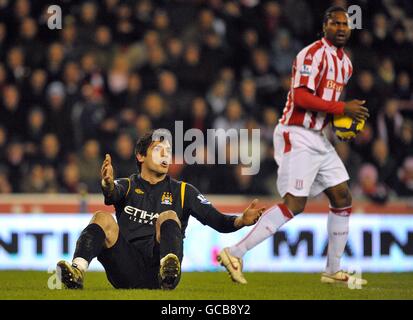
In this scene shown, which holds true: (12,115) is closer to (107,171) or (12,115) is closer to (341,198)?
(341,198)

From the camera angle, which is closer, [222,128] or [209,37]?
[222,128]

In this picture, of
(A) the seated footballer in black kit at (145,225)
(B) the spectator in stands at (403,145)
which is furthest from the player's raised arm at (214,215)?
(B) the spectator in stands at (403,145)

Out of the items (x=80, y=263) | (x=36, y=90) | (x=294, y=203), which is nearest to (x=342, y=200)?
(x=294, y=203)

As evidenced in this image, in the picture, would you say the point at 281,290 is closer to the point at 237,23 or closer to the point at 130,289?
the point at 130,289

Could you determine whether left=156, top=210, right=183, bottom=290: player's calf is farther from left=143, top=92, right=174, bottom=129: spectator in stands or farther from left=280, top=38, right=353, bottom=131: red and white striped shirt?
left=143, top=92, right=174, bottom=129: spectator in stands

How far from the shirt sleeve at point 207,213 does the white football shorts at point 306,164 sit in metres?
1.38

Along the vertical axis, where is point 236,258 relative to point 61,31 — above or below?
below

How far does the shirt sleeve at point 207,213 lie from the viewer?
7133 mm

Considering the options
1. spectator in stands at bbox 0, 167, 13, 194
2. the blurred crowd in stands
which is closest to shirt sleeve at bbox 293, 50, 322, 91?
the blurred crowd in stands

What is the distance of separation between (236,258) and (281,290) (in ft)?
1.67

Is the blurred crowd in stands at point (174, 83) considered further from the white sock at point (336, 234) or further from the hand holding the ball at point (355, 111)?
the hand holding the ball at point (355, 111)

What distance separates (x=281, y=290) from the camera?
7.95 m

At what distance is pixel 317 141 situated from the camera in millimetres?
8625

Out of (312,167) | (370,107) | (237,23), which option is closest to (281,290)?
(312,167)
